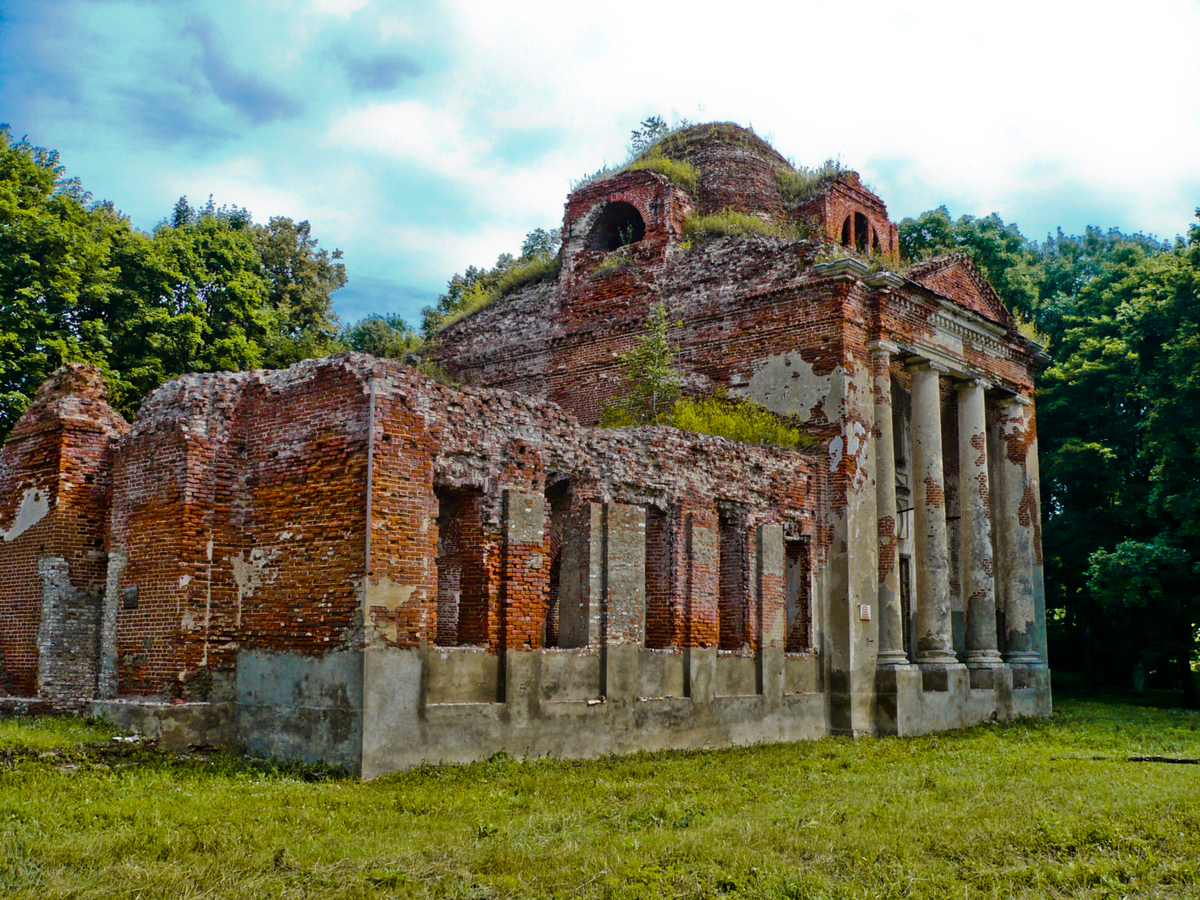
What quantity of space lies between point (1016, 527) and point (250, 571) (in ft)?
56.9

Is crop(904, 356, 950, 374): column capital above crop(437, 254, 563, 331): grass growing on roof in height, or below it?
below

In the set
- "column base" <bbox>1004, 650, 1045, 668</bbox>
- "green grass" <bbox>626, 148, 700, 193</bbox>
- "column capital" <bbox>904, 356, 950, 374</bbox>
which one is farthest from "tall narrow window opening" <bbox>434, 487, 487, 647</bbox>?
"column base" <bbox>1004, 650, 1045, 668</bbox>

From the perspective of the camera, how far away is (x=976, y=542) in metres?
21.8

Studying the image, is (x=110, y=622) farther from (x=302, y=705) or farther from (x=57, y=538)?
(x=302, y=705)

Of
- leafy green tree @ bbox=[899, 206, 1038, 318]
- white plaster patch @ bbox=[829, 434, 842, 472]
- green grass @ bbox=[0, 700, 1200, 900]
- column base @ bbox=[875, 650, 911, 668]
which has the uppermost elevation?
leafy green tree @ bbox=[899, 206, 1038, 318]

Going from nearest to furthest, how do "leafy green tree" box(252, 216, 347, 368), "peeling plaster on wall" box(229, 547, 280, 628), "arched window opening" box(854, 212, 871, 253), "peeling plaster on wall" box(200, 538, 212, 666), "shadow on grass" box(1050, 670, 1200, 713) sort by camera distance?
"peeling plaster on wall" box(200, 538, 212, 666), "peeling plaster on wall" box(229, 547, 280, 628), "arched window opening" box(854, 212, 871, 253), "shadow on grass" box(1050, 670, 1200, 713), "leafy green tree" box(252, 216, 347, 368)

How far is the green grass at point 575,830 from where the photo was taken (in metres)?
7.39

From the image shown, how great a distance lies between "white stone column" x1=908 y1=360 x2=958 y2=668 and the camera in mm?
20266

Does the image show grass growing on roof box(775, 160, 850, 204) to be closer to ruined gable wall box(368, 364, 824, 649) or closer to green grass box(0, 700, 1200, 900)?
ruined gable wall box(368, 364, 824, 649)

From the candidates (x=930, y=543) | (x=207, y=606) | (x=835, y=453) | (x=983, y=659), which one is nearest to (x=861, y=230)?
(x=930, y=543)

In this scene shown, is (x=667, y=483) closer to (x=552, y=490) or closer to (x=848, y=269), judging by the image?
(x=552, y=490)

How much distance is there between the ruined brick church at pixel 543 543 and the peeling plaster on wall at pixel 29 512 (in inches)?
2.0

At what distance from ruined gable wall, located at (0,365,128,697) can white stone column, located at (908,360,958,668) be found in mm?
13895

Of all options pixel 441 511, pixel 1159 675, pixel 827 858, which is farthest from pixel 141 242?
pixel 1159 675
